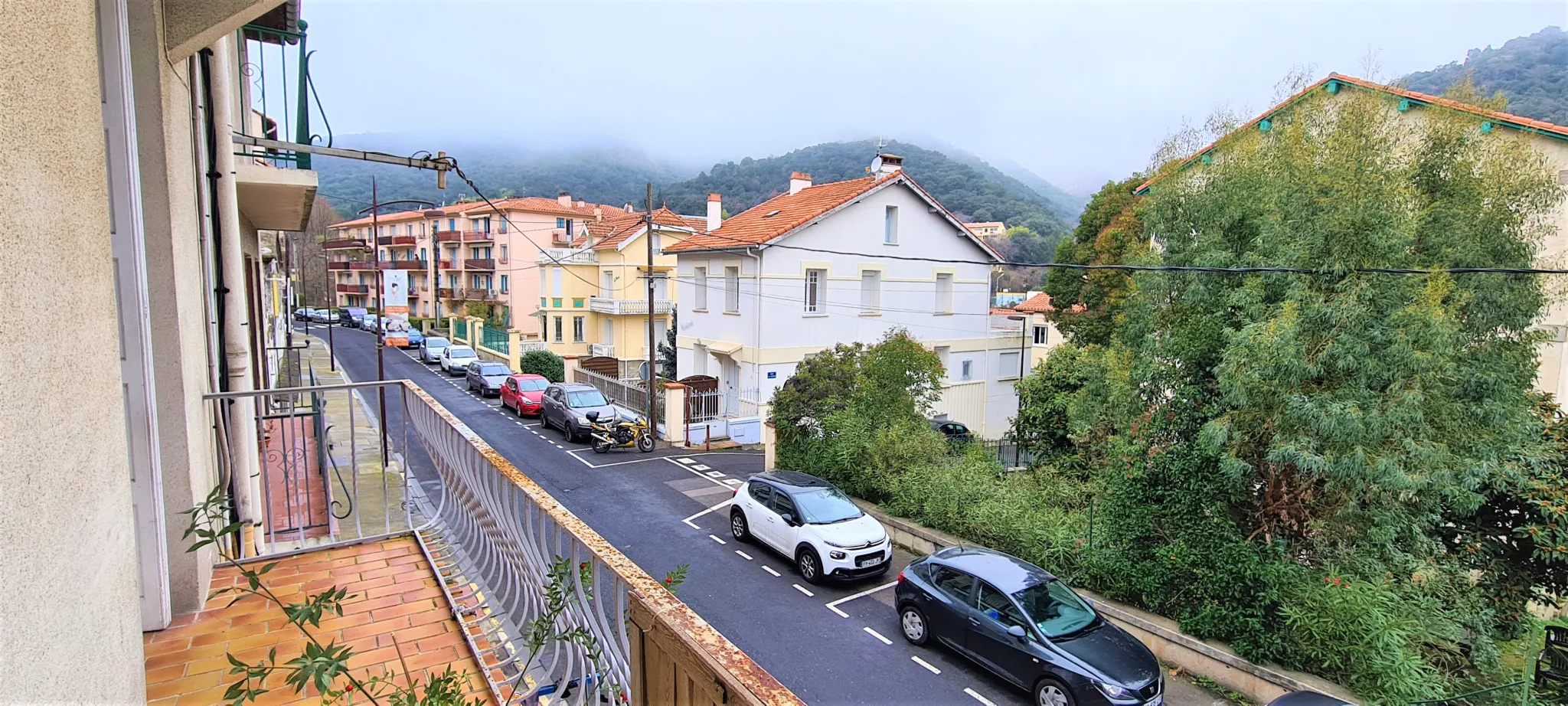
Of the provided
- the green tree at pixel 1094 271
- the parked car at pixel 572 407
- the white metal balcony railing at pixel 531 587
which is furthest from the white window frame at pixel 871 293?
the white metal balcony railing at pixel 531 587

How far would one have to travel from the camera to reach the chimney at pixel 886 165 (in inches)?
910

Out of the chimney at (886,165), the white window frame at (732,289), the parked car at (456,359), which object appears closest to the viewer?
the white window frame at (732,289)

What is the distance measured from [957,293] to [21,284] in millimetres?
24567

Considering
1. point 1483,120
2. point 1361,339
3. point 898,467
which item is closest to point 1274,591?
point 1361,339

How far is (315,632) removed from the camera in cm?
328

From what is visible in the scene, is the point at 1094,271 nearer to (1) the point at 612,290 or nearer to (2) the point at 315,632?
(1) the point at 612,290

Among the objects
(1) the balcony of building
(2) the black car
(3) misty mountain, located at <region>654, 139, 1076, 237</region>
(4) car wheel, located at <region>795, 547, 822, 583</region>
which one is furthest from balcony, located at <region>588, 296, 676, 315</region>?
(2) the black car

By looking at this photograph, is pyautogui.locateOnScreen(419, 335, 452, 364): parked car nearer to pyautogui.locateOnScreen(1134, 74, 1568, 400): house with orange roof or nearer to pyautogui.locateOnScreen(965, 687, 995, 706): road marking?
pyautogui.locateOnScreen(965, 687, 995, 706): road marking

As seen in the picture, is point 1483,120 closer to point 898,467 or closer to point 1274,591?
point 1274,591

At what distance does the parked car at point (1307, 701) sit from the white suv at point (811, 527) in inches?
197

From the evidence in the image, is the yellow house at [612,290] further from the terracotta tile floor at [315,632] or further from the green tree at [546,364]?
the terracotta tile floor at [315,632]

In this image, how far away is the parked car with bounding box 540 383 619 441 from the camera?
19328 millimetres

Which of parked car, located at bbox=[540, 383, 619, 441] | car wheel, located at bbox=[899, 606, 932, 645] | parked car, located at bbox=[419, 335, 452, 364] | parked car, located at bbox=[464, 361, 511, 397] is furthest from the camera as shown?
parked car, located at bbox=[419, 335, 452, 364]

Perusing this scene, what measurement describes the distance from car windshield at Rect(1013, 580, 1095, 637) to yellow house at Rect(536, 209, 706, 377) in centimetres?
2410
